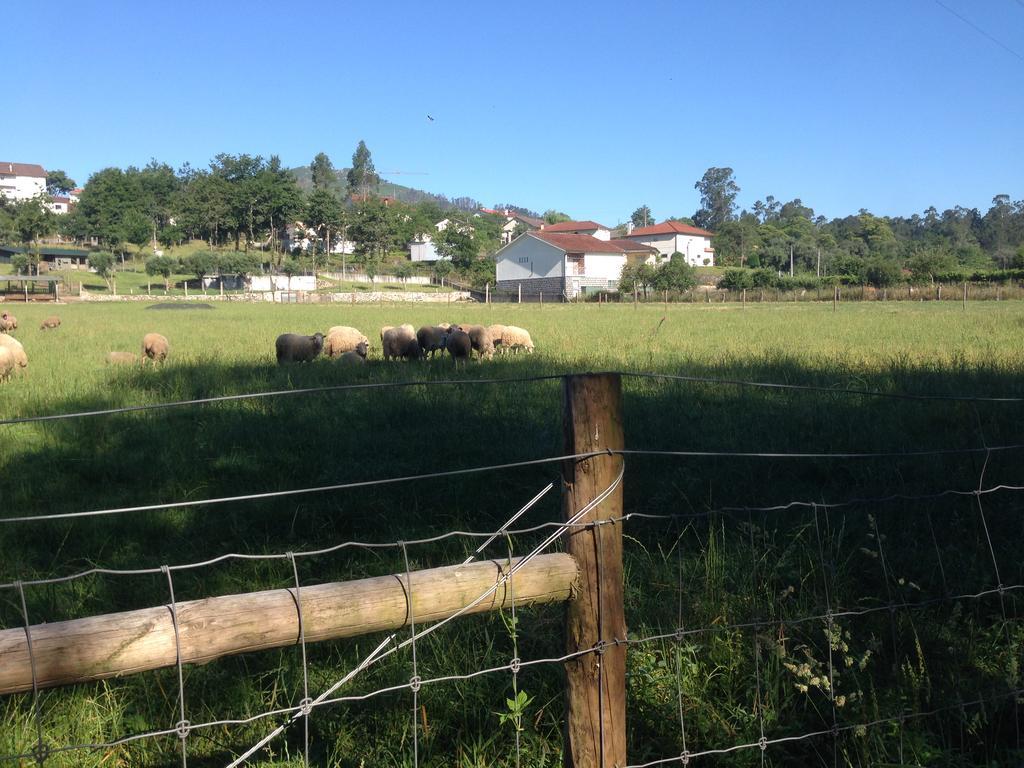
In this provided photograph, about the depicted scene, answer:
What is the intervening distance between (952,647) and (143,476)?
20.7 feet

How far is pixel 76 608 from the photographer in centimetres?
495

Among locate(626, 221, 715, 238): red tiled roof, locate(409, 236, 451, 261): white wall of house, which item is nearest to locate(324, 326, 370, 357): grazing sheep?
locate(409, 236, 451, 261): white wall of house

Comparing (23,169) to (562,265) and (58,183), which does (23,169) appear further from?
(562,265)

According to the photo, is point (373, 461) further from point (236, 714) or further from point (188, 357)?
point (188, 357)

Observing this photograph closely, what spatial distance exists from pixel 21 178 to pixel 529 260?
13694 cm

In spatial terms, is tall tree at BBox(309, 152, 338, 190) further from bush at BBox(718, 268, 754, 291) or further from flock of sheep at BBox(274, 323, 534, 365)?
flock of sheep at BBox(274, 323, 534, 365)

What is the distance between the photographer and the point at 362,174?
17012cm

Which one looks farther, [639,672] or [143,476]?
[143,476]

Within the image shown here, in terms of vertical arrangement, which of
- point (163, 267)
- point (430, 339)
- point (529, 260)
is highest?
point (529, 260)

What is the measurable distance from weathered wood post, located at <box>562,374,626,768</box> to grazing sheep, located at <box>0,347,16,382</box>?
1426 centimetres

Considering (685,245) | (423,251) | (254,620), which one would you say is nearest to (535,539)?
(254,620)

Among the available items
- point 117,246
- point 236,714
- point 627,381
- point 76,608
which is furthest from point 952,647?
point 117,246

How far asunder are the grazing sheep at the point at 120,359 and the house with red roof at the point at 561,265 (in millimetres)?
61536

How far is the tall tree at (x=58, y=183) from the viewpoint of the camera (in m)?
182
